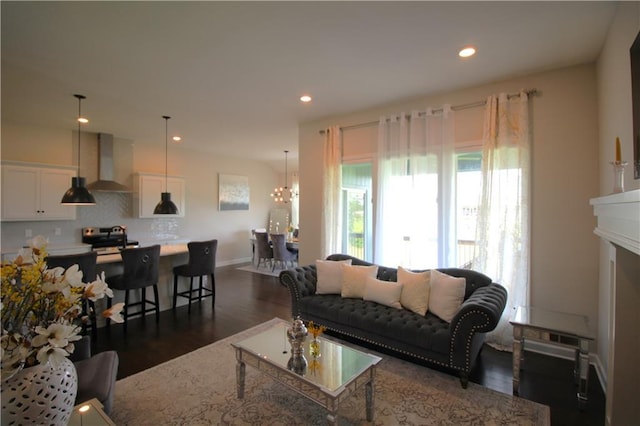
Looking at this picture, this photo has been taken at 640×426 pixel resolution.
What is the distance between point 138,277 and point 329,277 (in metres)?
2.53

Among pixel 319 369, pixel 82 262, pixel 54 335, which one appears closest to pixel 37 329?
pixel 54 335

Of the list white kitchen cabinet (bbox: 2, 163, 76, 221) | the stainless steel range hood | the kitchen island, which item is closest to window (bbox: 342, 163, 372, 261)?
the kitchen island

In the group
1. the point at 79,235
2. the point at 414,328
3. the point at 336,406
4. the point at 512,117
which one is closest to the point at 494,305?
the point at 414,328

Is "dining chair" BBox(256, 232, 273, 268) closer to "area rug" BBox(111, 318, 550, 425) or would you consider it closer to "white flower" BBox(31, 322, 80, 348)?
"area rug" BBox(111, 318, 550, 425)

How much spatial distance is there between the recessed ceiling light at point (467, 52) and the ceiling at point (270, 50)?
0.06 m

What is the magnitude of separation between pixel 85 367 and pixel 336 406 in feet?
5.78

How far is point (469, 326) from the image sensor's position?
2617 mm

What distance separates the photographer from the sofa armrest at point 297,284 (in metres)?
3.78

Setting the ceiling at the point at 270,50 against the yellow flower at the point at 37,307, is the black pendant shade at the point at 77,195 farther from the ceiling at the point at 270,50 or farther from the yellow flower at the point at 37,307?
the yellow flower at the point at 37,307

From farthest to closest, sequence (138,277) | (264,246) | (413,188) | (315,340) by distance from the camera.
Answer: (264,246)
(413,188)
(138,277)
(315,340)

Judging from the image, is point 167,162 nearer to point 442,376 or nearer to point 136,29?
point 136,29

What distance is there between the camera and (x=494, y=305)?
2684 millimetres

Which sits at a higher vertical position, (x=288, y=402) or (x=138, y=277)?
(x=138, y=277)

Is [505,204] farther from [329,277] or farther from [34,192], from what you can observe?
[34,192]
